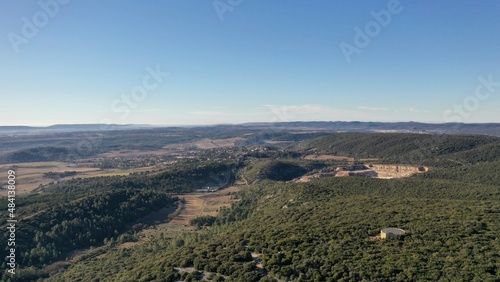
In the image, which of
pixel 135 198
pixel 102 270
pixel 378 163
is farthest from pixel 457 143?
pixel 102 270

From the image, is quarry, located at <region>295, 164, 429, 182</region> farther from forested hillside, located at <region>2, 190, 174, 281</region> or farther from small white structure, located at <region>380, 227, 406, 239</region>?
small white structure, located at <region>380, 227, 406, 239</region>

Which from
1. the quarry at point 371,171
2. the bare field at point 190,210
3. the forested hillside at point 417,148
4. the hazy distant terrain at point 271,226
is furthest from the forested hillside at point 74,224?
the forested hillside at point 417,148

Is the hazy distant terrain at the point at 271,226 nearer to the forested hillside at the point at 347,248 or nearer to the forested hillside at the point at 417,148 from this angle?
the forested hillside at the point at 347,248

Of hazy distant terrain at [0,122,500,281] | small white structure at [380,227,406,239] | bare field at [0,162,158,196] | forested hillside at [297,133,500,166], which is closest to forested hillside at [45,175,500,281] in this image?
hazy distant terrain at [0,122,500,281]

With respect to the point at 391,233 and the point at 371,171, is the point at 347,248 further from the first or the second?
the point at 371,171

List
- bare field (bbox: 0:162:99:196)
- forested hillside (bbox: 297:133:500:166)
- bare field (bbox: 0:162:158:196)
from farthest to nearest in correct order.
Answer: forested hillside (bbox: 297:133:500:166) < bare field (bbox: 0:162:158:196) < bare field (bbox: 0:162:99:196)

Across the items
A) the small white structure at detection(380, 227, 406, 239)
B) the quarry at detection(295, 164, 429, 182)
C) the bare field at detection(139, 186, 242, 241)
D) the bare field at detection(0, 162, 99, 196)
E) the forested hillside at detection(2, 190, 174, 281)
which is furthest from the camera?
the bare field at detection(0, 162, 99, 196)

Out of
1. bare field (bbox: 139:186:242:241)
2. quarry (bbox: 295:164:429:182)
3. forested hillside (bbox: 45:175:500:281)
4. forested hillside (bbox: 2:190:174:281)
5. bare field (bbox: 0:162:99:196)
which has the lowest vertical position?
bare field (bbox: 0:162:99:196)

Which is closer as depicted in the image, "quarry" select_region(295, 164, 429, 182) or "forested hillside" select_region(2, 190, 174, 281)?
"forested hillside" select_region(2, 190, 174, 281)

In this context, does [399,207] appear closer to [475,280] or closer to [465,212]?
[465,212]

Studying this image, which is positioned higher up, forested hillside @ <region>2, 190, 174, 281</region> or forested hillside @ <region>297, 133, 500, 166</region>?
forested hillside @ <region>297, 133, 500, 166</region>

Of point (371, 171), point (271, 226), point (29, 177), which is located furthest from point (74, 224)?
point (371, 171)
